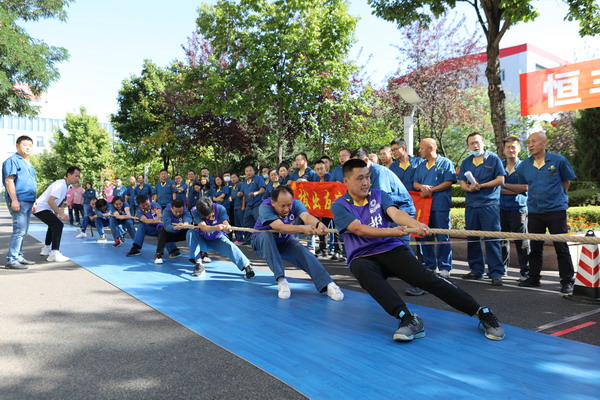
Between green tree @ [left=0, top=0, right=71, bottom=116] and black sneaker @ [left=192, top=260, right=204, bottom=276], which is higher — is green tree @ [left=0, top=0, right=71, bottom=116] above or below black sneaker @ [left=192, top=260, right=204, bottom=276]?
above

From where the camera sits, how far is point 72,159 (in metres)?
36.7

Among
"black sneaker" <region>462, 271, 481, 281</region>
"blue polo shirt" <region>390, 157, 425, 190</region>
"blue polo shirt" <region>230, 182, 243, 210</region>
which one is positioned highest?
"blue polo shirt" <region>390, 157, 425, 190</region>

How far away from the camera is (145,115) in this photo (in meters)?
22.5

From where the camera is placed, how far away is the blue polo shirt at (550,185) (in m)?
4.89

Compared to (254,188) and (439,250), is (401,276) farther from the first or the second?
(254,188)

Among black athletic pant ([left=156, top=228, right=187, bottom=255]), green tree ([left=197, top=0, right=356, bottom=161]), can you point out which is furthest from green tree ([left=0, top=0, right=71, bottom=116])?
black athletic pant ([left=156, top=228, right=187, bottom=255])

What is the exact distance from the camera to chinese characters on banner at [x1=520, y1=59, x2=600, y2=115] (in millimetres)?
9602

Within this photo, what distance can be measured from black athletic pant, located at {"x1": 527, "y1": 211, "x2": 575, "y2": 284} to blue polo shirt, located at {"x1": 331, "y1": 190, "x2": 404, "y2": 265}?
231cm

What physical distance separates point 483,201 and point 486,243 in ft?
1.78

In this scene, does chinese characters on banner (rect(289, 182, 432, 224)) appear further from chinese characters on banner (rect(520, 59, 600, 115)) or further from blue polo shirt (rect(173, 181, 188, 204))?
chinese characters on banner (rect(520, 59, 600, 115))

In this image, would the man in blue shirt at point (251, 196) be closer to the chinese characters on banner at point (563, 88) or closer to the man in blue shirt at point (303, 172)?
the man in blue shirt at point (303, 172)

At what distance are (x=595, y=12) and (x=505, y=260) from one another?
6.29 meters

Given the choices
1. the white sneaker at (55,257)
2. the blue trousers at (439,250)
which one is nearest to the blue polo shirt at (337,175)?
the blue trousers at (439,250)

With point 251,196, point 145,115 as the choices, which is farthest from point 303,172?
point 145,115
